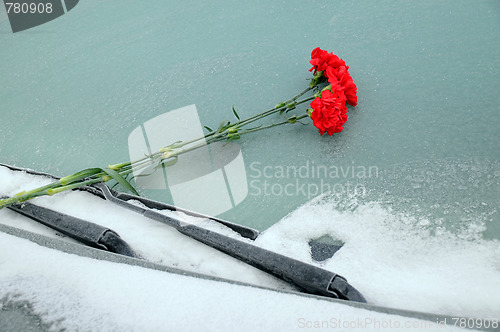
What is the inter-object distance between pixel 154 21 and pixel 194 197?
0.86m

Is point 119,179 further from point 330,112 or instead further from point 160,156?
point 330,112

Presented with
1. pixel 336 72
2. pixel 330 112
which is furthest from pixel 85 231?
pixel 336 72

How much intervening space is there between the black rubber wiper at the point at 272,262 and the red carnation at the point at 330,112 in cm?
37

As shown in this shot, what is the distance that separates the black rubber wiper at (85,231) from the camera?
31.7 inches

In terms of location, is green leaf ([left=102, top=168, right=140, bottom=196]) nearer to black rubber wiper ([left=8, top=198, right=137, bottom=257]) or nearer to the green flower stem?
the green flower stem

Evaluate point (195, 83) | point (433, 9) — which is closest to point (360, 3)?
point (433, 9)

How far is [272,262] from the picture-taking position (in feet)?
2.43

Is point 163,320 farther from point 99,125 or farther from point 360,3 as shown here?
point 360,3

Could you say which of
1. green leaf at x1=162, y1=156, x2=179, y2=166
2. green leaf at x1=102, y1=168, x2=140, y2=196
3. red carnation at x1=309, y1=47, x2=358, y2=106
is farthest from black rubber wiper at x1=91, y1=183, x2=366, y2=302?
red carnation at x1=309, y1=47, x2=358, y2=106

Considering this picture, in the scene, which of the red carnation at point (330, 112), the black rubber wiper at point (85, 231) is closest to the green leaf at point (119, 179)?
the black rubber wiper at point (85, 231)

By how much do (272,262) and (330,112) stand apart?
1.51 ft

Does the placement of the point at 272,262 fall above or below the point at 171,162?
below

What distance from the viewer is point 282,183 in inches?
41.7

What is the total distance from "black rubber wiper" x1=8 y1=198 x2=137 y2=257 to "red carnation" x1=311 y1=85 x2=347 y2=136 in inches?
20.4
